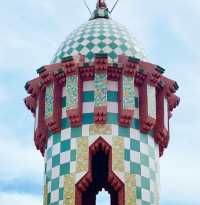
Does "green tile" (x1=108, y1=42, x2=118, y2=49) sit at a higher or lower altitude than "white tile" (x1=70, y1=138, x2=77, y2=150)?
higher

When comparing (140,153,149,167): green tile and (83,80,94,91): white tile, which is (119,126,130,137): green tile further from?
(83,80,94,91): white tile

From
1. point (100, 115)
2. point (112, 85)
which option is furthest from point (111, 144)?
point (112, 85)

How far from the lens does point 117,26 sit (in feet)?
59.9

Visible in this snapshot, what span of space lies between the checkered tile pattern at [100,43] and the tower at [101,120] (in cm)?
2

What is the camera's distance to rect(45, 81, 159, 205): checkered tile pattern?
16.0 m

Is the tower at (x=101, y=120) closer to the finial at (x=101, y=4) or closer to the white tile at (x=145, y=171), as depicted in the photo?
the white tile at (x=145, y=171)

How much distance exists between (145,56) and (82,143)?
2660 millimetres

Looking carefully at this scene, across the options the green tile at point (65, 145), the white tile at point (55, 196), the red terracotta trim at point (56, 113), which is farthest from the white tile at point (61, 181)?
the red terracotta trim at point (56, 113)

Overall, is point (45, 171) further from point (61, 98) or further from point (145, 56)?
point (145, 56)

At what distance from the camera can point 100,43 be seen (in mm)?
17578

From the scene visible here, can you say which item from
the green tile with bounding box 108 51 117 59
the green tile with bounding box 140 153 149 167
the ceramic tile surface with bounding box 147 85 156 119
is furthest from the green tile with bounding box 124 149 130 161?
the green tile with bounding box 108 51 117 59

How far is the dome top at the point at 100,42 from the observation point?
57.2ft

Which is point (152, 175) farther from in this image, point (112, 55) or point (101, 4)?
point (101, 4)

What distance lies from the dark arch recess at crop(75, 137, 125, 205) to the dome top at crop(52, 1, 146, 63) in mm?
1890
